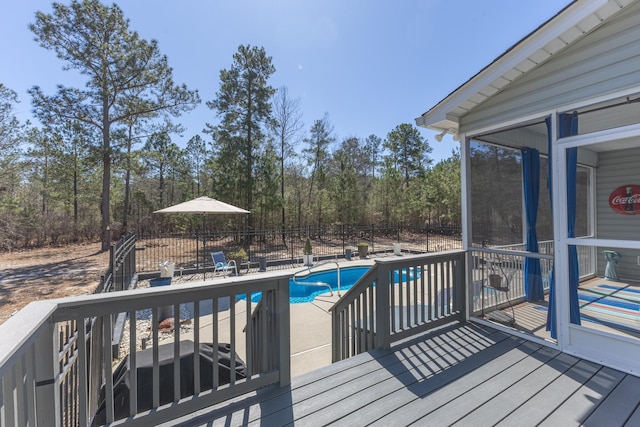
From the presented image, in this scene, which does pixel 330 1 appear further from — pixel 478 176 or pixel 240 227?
pixel 240 227

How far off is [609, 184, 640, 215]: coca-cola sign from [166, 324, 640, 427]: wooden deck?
95.6 inches

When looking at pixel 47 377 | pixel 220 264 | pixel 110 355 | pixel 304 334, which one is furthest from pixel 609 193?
pixel 220 264

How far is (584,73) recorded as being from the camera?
2.69 meters

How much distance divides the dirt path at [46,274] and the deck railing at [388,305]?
6.68m

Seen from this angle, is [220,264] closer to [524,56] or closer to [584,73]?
[524,56]

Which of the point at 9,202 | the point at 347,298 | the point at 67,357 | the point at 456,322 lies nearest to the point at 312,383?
the point at 347,298

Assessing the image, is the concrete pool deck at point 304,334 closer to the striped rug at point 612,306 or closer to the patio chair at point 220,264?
the patio chair at point 220,264

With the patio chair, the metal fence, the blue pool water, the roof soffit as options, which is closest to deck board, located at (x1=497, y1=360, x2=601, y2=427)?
the roof soffit

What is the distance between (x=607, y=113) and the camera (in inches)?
107

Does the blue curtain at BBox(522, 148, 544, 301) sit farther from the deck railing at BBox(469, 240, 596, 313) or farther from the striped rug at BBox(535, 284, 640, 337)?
the striped rug at BBox(535, 284, 640, 337)

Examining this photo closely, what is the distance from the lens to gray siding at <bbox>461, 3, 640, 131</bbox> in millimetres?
2424

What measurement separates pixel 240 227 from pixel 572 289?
1584 centimetres

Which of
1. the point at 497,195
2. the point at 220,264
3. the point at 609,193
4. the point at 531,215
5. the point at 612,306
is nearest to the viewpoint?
the point at 612,306

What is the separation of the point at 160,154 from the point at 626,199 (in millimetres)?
16189
